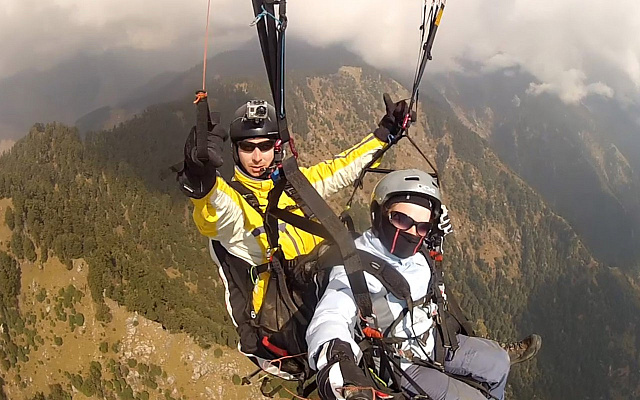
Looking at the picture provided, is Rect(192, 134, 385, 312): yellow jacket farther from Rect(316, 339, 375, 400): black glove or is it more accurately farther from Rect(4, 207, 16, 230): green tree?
Rect(4, 207, 16, 230): green tree

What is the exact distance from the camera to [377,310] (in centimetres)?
402

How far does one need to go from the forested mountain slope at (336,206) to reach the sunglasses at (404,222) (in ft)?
132

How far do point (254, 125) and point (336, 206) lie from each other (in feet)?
403

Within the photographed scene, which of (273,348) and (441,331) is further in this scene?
(273,348)

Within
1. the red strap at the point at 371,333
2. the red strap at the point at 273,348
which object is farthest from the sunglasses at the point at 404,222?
the red strap at the point at 273,348

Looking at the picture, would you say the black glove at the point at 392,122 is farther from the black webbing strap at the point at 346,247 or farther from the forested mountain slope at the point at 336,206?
the forested mountain slope at the point at 336,206

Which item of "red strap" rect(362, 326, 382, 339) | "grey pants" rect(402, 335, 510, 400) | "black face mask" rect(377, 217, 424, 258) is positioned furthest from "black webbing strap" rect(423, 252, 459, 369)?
"red strap" rect(362, 326, 382, 339)

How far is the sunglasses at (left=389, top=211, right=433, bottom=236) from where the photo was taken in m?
4.19

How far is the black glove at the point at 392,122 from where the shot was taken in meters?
5.54

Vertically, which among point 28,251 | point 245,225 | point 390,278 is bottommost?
point 28,251

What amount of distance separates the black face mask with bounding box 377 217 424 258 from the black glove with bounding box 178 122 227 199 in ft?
4.93

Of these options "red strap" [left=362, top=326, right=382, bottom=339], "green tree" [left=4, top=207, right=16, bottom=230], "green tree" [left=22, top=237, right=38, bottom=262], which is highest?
"red strap" [left=362, top=326, right=382, bottom=339]

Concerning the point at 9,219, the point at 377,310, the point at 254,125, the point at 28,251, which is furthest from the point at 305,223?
the point at 9,219

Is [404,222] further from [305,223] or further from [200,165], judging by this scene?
[200,165]
